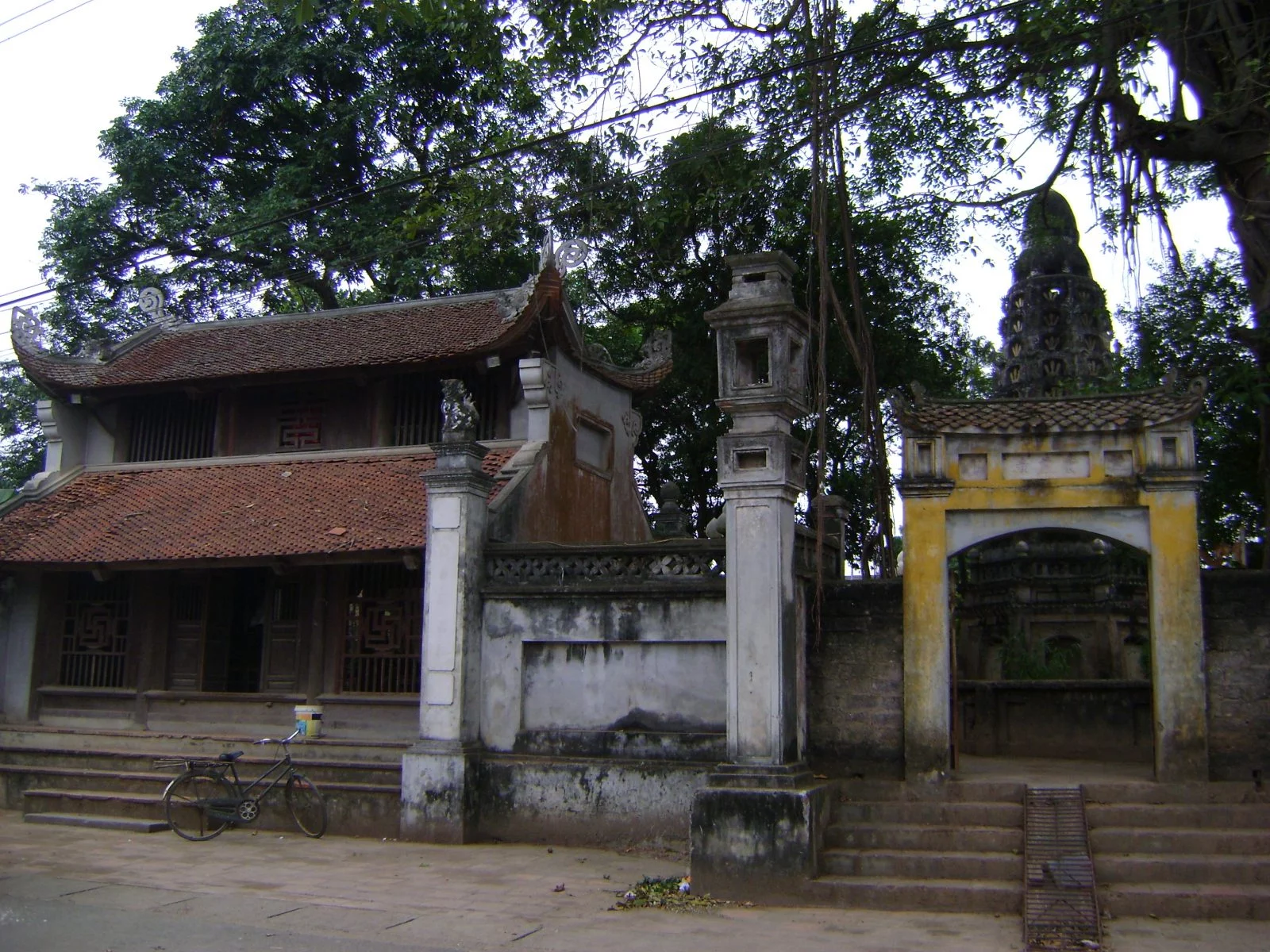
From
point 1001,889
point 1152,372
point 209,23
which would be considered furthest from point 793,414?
point 209,23

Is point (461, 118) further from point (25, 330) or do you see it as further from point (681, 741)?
point (681, 741)

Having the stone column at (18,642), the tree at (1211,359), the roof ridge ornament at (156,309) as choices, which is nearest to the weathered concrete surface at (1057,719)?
the tree at (1211,359)

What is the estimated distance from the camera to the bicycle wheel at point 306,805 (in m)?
12.1

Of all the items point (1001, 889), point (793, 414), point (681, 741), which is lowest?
point (1001, 889)

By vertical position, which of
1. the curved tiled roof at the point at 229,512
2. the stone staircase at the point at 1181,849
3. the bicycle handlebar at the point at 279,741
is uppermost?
the curved tiled roof at the point at 229,512

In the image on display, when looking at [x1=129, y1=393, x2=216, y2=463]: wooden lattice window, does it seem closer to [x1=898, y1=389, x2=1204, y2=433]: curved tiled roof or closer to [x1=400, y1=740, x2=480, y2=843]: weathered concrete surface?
[x1=400, y1=740, x2=480, y2=843]: weathered concrete surface

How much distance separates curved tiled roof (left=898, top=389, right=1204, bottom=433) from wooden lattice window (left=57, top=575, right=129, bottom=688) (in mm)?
10946

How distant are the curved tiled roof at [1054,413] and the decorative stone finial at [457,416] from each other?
4.49m

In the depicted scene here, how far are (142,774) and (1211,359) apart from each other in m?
12.8

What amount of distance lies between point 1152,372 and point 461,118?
16.6 meters

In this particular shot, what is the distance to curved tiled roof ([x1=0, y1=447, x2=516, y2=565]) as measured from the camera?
13750 millimetres

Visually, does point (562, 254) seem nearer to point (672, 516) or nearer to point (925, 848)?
point (672, 516)

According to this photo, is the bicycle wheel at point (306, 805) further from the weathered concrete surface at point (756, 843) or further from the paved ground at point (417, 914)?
the weathered concrete surface at point (756, 843)

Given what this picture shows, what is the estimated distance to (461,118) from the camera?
25141 millimetres
